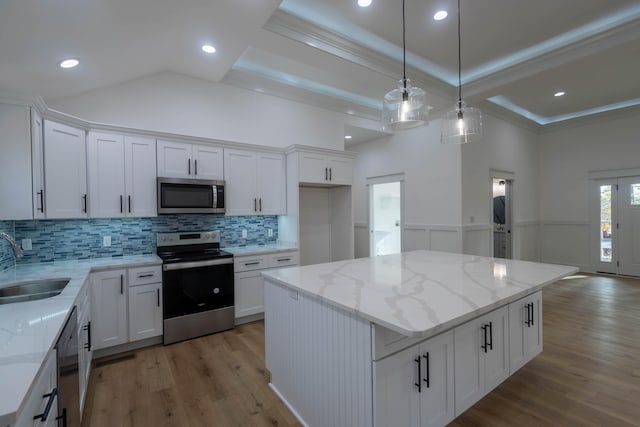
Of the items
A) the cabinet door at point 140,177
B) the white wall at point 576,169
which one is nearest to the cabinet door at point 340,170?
the cabinet door at point 140,177

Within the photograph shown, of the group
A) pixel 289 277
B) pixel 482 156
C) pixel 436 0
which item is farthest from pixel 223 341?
pixel 482 156

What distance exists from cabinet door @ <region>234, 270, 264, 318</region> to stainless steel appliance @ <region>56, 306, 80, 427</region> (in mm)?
1870

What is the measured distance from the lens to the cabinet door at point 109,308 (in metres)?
2.72

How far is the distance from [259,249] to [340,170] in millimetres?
1682

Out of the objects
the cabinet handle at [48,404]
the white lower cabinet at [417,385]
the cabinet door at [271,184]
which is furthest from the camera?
the cabinet door at [271,184]

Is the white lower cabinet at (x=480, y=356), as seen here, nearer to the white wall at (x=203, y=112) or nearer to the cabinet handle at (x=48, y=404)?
the cabinet handle at (x=48, y=404)

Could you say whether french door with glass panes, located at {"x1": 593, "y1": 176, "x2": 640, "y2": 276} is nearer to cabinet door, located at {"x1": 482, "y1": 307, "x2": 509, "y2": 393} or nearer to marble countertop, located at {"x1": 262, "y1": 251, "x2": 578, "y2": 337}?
marble countertop, located at {"x1": 262, "y1": 251, "x2": 578, "y2": 337}

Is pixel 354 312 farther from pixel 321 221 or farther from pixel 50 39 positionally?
pixel 321 221

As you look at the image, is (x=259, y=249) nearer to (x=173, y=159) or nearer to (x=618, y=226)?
(x=173, y=159)

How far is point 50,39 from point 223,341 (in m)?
2.93

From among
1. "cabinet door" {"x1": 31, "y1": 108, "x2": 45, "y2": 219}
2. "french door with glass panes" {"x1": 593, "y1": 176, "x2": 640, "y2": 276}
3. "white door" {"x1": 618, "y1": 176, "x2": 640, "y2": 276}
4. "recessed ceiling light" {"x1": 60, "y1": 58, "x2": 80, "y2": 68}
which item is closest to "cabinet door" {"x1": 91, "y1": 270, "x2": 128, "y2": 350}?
"cabinet door" {"x1": 31, "y1": 108, "x2": 45, "y2": 219}

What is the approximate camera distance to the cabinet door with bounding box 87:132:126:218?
290 centimetres

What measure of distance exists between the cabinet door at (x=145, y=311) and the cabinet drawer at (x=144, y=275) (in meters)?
0.04

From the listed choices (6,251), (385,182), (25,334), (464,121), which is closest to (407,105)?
(464,121)
